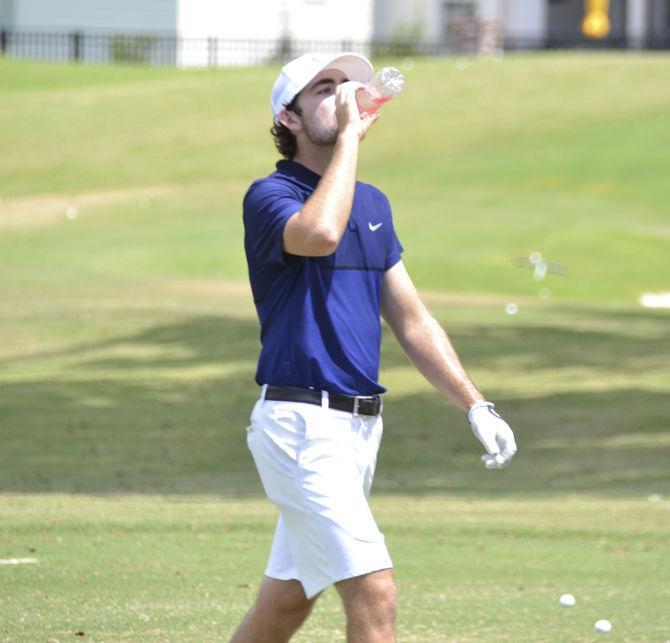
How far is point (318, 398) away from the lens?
475cm

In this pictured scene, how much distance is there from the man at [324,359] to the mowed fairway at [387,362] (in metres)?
1.68

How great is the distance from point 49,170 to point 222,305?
1872 cm

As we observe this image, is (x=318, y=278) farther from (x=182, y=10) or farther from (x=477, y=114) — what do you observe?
(x=182, y=10)

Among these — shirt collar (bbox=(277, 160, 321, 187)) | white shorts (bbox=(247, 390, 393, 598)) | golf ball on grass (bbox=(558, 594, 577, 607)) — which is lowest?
golf ball on grass (bbox=(558, 594, 577, 607))

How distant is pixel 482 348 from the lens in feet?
61.3

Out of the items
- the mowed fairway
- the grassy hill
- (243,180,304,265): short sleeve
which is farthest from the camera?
the grassy hill

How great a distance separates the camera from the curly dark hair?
5.00 meters

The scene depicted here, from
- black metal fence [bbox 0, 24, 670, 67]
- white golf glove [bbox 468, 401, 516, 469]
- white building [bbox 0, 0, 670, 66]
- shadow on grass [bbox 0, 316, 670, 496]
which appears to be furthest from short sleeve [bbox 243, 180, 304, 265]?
white building [bbox 0, 0, 670, 66]

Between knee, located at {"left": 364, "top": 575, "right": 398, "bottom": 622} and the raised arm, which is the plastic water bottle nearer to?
the raised arm

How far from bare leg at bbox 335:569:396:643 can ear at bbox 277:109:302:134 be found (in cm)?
140

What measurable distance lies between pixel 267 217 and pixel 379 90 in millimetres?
540

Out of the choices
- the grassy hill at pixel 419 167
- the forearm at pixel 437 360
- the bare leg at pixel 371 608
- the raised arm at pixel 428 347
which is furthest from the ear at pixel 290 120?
the grassy hill at pixel 419 167

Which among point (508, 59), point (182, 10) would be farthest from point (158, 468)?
point (182, 10)

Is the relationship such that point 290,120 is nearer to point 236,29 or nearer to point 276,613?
point 276,613
